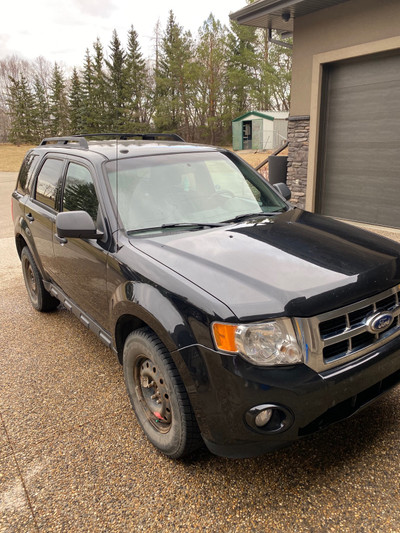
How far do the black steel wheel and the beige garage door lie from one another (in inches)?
253

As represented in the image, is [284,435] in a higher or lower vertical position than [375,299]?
lower

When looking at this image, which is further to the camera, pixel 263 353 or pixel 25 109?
pixel 25 109

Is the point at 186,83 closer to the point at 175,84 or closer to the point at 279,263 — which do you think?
the point at 175,84

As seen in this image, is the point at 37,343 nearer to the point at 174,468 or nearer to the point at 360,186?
the point at 174,468

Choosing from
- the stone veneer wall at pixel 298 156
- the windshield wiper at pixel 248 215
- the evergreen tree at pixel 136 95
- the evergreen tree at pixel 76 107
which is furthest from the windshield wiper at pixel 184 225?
the evergreen tree at pixel 76 107

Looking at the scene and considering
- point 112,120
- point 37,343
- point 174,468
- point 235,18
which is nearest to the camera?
point 174,468

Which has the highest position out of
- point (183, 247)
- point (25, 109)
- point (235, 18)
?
point (25, 109)

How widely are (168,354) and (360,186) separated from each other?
24.2ft

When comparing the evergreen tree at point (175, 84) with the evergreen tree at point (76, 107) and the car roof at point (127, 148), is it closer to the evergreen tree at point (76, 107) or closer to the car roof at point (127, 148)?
the evergreen tree at point (76, 107)

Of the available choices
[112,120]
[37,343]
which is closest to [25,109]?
[112,120]

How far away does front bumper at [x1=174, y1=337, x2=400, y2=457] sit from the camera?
6.18 feet

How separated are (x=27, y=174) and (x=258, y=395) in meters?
3.87

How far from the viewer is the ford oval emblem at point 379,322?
2.14 meters

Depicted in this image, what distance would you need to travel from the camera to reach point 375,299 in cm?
219
